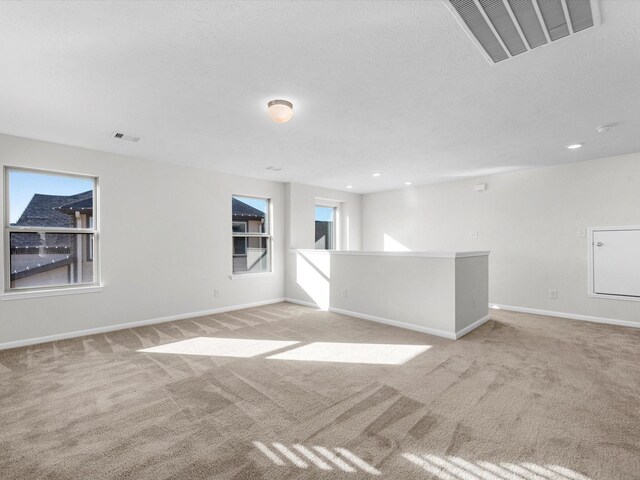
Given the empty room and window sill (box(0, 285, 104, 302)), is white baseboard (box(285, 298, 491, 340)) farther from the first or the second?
window sill (box(0, 285, 104, 302))

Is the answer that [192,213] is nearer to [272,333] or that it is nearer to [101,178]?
[101,178]

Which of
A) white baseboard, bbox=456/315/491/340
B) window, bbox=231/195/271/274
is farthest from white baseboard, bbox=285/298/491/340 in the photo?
window, bbox=231/195/271/274

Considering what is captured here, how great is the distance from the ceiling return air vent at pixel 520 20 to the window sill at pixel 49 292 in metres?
4.69

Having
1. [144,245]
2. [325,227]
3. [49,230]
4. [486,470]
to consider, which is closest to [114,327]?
[144,245]

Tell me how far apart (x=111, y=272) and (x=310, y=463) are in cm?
376

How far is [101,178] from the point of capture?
4.02 metres

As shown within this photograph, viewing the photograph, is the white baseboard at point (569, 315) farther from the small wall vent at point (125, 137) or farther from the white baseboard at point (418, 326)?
the small wall vent at point (125, 137)

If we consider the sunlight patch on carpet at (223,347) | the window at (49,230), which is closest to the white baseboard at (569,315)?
the sunlight patch on carpet at (223,347)

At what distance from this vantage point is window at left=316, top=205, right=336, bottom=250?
7.17 m

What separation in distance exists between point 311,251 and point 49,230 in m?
3.70

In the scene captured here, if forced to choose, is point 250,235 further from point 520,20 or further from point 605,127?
point 605,127

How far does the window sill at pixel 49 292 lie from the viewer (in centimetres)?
340

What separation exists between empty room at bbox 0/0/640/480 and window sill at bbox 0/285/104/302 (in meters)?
0.02

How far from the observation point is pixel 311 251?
562cm
